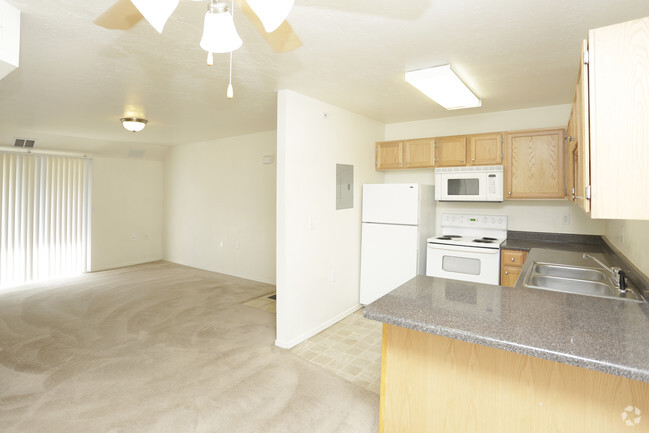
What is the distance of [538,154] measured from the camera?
340 centimetres

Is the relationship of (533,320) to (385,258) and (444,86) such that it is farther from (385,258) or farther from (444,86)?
(385,258)

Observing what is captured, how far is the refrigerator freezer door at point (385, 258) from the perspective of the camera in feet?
12.3

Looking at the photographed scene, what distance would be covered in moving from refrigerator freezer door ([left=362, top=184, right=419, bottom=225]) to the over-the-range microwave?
0.39 meters

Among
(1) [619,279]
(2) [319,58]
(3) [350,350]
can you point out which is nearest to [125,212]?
(3) [350,350]

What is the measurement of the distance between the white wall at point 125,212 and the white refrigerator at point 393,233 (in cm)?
483

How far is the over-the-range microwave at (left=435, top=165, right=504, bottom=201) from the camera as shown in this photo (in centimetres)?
357

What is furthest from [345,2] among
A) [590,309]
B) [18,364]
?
[18,364]

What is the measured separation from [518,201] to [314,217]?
2.28 m

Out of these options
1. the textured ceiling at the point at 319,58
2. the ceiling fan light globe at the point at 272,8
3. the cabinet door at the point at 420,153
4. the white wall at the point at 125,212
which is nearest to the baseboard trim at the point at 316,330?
the cabinet door at the point at 420,153

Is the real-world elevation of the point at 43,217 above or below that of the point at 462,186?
below

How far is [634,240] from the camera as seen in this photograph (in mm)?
2072

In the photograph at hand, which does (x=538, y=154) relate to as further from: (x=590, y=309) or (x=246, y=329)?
(x=246, y=329)

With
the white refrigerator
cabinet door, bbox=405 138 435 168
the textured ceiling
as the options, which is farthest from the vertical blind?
cabinet door, bbox=405 138 435 168

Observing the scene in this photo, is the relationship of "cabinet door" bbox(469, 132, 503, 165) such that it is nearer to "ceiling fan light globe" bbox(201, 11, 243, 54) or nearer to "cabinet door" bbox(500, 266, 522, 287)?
"cabinet door" bbox(500, 266, 522, 287)
